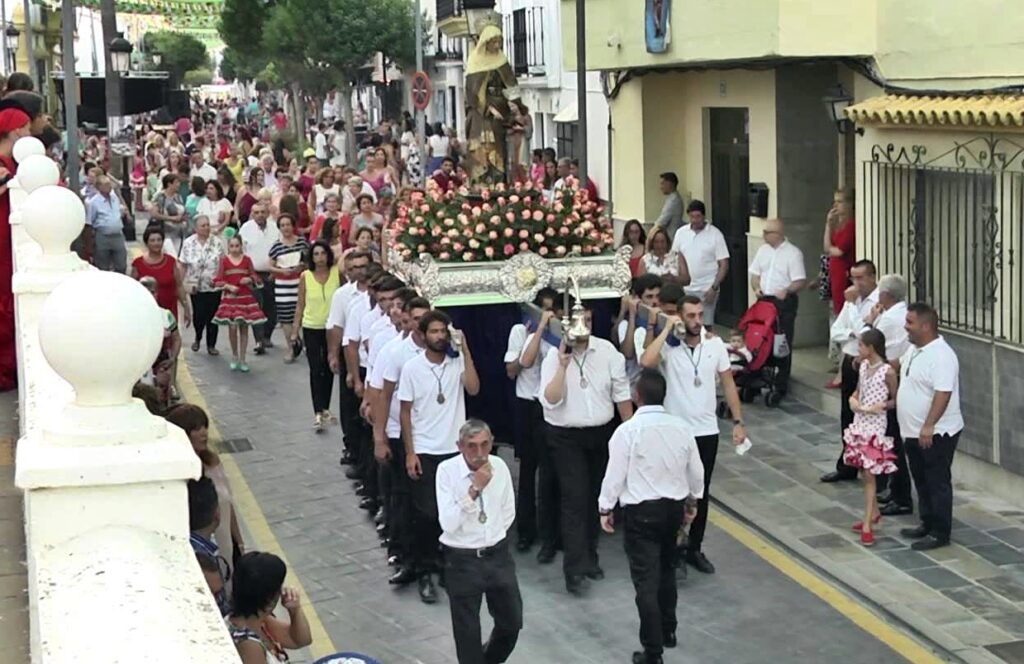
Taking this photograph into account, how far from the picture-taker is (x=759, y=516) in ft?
37.7

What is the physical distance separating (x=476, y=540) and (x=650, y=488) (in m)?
1.03

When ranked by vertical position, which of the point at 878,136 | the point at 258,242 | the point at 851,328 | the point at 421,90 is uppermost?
the point at 421,90

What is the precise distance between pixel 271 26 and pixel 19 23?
9.11 meters

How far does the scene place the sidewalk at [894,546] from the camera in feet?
30.2

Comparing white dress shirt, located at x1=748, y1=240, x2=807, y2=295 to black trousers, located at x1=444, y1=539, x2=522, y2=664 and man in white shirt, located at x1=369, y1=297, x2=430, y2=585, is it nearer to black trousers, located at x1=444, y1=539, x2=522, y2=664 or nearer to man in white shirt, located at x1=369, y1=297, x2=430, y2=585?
man in white shirt, located at x1=369, y1=297, x2=430, y2=585

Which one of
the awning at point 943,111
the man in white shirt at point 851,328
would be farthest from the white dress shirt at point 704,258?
the man in white shirt at point 851,328

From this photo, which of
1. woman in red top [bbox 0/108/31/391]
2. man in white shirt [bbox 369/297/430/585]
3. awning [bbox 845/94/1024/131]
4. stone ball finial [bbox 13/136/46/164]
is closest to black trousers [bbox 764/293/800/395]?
awning [bbox 845/94/1024/131]

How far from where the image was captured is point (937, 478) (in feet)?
34.4

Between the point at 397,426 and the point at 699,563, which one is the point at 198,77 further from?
the point at 699,563

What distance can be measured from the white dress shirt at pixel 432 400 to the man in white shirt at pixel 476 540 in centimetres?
159

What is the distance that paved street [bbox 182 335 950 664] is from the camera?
29.6ft

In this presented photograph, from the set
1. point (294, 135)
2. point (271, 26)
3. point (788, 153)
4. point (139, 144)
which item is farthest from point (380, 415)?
point (294, 135)

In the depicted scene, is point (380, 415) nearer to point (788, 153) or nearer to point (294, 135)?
point (788, 153)

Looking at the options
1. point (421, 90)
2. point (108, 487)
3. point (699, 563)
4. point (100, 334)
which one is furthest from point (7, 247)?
point (421, 90)
